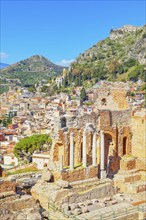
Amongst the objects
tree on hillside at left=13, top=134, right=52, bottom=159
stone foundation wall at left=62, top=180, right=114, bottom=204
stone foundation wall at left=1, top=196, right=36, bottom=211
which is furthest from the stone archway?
tree on hillside at left=13, top=134, right=52, bottom=159

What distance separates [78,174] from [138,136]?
18.3 ft

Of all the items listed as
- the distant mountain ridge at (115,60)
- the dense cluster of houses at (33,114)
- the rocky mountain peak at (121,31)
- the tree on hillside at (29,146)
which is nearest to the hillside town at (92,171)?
the dense cluster of houses at (33,114)

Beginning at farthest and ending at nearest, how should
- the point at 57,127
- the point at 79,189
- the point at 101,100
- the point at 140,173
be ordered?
1. the point at 101,100
2. the point at 140,173
3. the point at 57,127
4. the point at 79,189

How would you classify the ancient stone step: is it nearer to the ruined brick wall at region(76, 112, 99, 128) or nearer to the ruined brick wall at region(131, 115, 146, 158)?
the ruined brick wall at region(131, 115, 146, 158)

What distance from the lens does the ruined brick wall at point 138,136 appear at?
72.8 ft

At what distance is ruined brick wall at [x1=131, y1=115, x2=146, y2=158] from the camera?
22.2m

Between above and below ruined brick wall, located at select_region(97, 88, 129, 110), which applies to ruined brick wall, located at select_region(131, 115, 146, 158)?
below

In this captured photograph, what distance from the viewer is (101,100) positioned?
2483 centimetres

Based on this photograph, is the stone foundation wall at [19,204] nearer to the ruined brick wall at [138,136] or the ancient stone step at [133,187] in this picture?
the ancient stone step at [133,187]

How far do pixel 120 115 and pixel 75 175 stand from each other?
5669 millimetres

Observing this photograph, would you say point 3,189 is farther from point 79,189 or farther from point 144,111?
point 144,111

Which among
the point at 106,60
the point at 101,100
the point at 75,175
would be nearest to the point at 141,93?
the point at 106,60

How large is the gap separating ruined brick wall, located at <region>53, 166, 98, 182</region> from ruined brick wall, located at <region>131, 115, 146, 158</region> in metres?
4.10

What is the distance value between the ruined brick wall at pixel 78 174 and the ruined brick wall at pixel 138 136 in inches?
161
